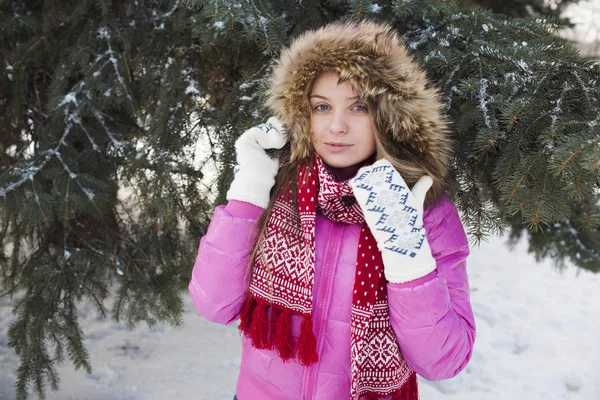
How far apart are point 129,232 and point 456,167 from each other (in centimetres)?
212

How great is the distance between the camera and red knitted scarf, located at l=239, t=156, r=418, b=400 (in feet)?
4.85

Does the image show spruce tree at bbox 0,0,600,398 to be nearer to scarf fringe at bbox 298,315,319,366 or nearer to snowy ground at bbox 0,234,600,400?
snowy ground at bbox 0,234,600,400

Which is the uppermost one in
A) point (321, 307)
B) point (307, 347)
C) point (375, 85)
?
point (375, 85)

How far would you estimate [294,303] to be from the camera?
1.54 metres

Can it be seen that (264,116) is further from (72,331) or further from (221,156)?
(72,331)

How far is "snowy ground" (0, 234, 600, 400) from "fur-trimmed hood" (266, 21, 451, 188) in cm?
224

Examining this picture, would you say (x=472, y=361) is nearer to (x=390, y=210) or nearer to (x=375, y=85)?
(x=390, y=210)

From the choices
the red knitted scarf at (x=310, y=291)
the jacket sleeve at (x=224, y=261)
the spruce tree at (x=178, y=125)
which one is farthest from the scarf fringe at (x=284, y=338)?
the spruce tree at (x=178, y=125)

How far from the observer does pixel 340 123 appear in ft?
4.92

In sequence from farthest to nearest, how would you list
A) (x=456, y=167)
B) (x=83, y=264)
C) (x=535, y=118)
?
(x=83, y=264)
(x=456, y=167)
(x=535, y=118)

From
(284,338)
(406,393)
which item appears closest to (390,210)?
(284,338)

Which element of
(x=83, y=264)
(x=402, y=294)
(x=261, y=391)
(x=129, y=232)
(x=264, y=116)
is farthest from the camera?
(x=129, y=232)

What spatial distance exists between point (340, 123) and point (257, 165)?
292 millimetres

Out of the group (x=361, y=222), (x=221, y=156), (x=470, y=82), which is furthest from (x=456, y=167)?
(x=221, y=156)
